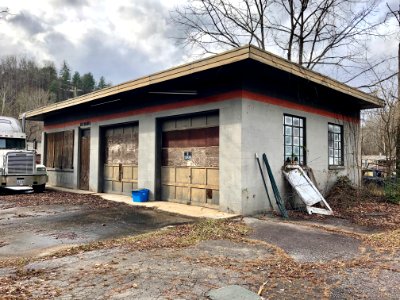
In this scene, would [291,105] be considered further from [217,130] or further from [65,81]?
[65,81]

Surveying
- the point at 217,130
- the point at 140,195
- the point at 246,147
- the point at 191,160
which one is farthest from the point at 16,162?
the point at 246,147

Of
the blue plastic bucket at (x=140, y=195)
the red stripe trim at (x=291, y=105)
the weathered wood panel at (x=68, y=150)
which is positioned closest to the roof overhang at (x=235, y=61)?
the red stripe trim at (x=291, y=105)

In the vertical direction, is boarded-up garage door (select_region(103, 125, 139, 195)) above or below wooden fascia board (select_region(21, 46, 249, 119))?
below

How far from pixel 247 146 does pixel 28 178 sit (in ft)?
31.4

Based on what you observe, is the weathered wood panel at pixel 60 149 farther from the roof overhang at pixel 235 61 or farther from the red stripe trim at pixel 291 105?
the red stripe trim at pixel 291 105

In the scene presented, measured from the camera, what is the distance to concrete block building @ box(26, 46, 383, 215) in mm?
8430

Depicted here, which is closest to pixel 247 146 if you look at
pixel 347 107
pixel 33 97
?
pixel 347 107

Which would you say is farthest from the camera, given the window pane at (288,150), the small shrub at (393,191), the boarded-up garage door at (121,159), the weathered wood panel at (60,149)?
the weathered wood panel at (60,149)

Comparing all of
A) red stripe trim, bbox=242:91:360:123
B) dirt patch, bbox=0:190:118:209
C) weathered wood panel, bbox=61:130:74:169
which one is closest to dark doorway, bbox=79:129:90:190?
weathered wood panel, bbox=61:130:74:169

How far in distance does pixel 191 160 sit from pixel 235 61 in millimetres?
3780

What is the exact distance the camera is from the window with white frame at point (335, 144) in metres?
11.9

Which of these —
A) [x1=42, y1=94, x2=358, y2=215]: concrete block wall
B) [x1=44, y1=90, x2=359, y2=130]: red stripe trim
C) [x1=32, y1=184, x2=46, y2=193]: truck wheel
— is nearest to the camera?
[x1=42, y1=94, x2=358, y2=215]: concrete block wall

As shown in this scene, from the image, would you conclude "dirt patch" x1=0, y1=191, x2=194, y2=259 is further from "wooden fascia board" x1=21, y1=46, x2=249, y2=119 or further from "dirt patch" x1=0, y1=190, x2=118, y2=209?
"wooden fascia board" x1=21, y1=46, x2=249, y2=119

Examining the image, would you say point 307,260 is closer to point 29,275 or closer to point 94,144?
point 29,275
